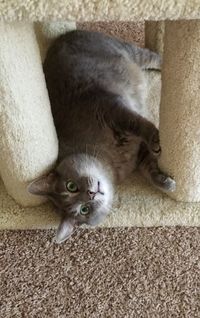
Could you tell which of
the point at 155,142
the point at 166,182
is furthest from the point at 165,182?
the point at 155,142

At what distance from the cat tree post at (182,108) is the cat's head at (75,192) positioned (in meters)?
0.19

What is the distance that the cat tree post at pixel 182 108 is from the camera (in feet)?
3.23

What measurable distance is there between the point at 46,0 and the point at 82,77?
0.66 metres

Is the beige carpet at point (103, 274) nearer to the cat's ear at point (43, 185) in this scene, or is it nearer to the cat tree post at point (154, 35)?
the cat's ear at point (43, 185)

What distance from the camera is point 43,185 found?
1.29 meters

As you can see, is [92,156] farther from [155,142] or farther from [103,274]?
[103,274]

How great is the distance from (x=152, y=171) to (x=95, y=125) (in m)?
0.21

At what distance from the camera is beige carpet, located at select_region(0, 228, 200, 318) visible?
1.25 metres

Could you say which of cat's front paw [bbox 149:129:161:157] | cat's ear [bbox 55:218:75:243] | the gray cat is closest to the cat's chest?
the gray cat

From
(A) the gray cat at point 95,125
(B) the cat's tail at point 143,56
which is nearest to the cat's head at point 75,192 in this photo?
(A) the gray cat at point 95,125

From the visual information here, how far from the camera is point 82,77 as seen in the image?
58.4 inches

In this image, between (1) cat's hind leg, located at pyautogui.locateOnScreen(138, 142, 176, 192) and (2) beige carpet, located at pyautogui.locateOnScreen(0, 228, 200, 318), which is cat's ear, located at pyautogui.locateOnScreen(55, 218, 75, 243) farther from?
(1) cat's hind leg, located at pyautogui.locateOnScreen(138, 142, 176, 192)

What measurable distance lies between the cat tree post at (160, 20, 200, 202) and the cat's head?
0.62 feet

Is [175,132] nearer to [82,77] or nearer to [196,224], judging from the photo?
[196,224]
